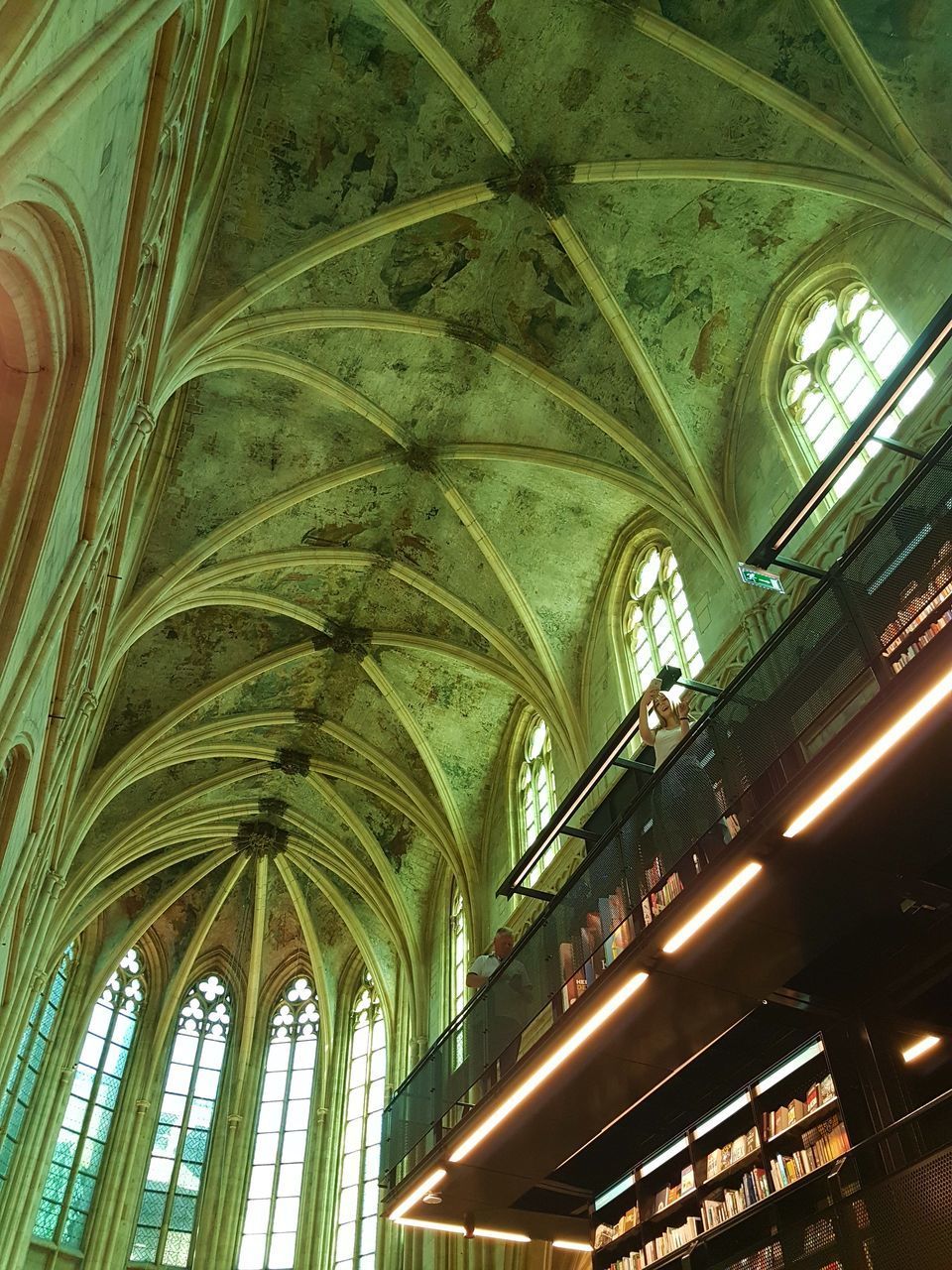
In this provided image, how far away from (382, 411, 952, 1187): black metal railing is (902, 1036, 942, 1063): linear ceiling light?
1.85m

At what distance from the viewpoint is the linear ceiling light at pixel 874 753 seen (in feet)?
18.7

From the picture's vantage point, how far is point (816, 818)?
21.1 ft

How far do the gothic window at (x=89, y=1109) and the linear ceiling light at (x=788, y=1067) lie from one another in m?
15.6

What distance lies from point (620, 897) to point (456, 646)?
10650 millimetres

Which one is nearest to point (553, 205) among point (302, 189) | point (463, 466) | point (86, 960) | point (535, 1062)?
point (302, 189)

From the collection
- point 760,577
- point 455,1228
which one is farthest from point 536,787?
point 760,577

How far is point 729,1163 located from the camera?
848cm

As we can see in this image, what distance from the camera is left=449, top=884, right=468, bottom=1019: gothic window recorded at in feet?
63.5

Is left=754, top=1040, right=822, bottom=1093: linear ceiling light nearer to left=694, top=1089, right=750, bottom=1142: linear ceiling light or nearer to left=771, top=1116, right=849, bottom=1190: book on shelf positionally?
left=694, top=1089, right=750, bottom=1142: linear ceiling light

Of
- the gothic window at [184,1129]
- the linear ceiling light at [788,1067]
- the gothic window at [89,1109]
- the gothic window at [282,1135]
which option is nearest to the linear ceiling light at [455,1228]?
the linear ceiling light at [788,1067]

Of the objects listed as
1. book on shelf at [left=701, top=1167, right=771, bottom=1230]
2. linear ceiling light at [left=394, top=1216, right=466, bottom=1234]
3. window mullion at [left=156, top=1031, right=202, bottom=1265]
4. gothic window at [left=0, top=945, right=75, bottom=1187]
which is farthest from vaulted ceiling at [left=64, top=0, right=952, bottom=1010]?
book on shelf at [left=701, top=1167, right=771, bottom=1230]

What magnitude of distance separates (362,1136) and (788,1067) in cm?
1491

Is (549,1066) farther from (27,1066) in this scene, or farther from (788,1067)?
(27,1066)

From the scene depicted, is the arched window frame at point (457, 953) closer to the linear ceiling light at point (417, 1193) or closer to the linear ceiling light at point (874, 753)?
the linear ceiling light at point (417, 1193)
